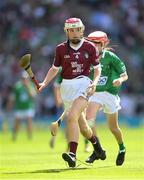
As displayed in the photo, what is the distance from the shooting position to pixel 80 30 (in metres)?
14.1

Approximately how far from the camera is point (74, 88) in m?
14.0

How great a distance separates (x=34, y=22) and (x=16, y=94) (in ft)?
27.9

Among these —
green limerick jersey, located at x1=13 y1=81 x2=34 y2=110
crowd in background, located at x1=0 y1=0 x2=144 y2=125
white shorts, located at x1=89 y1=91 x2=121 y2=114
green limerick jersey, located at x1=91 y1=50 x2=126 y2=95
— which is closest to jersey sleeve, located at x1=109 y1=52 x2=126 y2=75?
green limerick jersey, located at x1=91 y1=50 x2=126 y2=95

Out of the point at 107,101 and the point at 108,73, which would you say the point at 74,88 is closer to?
the point at 107,101

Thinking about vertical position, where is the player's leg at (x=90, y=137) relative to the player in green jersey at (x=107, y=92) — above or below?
below

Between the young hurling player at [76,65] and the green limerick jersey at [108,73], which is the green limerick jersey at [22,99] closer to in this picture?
the green limerick jersey at [108,73]

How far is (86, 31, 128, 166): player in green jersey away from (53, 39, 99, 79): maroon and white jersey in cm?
112

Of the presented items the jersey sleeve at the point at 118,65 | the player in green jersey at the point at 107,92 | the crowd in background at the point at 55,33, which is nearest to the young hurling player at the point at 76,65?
the jersey sleeve at the point at 118,65

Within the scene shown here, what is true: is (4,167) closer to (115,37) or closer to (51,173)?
(51,173)

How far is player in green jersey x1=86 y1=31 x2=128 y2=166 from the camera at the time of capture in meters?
15.3

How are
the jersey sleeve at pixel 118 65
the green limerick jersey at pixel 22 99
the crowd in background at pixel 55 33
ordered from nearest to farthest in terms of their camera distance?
1. the jersey sleeve at pixel 118 65
2. the green limerick jersey at pixel 22 99
3. the crowd in background at pixel 55 33

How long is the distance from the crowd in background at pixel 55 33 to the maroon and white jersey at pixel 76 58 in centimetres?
2151

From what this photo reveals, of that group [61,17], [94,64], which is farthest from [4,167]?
[61,17]

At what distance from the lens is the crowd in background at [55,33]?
119 ft
